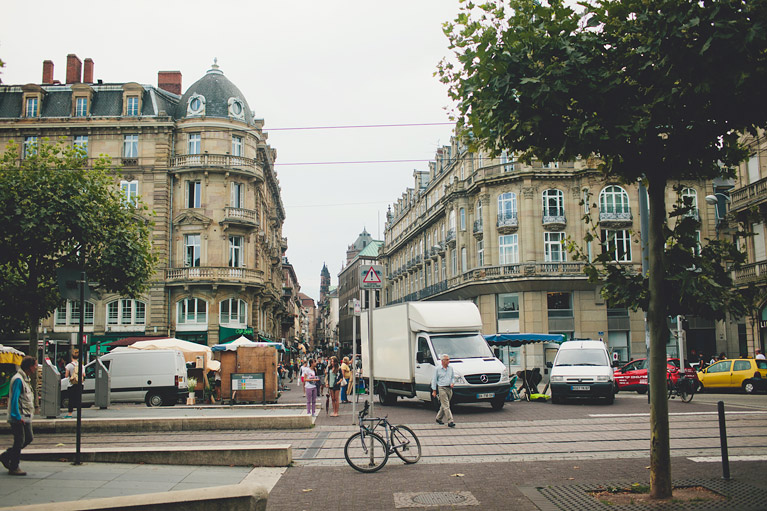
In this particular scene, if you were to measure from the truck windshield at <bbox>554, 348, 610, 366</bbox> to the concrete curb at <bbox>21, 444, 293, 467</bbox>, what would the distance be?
589 inches

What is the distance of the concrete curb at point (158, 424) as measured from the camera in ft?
49.0

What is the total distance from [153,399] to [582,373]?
15.8 metres

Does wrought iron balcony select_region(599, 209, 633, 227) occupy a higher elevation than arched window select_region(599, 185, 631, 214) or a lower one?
lower

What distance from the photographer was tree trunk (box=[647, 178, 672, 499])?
762 cm

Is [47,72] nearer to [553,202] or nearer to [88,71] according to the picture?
[88,71]

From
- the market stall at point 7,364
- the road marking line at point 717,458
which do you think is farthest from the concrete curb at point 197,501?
the market stall at point 7,364

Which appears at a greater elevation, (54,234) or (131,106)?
(131,106)

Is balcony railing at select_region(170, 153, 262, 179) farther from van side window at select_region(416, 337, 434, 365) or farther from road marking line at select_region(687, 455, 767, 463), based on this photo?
road marking line at select_region(687, 455, 767, 463)

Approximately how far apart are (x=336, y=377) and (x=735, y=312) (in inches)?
574

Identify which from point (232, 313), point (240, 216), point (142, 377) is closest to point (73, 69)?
point (240, 216)

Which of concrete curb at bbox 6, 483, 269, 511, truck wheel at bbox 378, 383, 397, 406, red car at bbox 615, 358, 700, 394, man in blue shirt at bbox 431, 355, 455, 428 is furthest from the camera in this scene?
red car at bbox 615, 358, 700, 394


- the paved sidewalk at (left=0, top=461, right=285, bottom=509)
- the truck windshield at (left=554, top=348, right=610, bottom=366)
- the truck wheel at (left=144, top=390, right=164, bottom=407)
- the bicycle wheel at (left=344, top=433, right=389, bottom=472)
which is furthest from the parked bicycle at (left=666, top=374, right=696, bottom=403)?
the truck wheel at (left=144, top=390, right=164, bottom=407)

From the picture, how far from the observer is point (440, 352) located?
20062 mm

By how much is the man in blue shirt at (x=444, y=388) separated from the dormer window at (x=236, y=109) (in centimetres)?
3372
